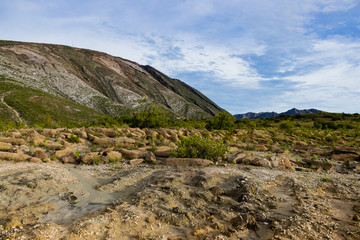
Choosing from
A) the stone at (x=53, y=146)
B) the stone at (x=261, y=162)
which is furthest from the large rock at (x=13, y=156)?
the stone at (x=261, y=162)

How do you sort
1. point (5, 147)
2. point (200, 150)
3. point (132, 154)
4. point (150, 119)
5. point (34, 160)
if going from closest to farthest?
point (34, 160) < point (5, 147) < point (200, 150) < point (132, 154) < point (150, 119)

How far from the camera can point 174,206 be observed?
5.59 m

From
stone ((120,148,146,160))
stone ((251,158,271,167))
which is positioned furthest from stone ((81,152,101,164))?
stone ((251,158,271,167))

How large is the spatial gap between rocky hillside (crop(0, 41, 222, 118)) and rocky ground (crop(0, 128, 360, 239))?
168 ft

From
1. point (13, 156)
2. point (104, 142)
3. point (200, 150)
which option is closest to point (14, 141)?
point (13, 156)

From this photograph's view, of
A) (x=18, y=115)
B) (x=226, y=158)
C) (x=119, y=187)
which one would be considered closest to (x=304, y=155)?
(x=226, y=158)

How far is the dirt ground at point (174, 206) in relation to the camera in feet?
14.5

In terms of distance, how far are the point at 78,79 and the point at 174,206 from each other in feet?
344

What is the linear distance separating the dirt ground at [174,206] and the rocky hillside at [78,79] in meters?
53.1

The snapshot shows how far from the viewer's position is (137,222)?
4.75 meters

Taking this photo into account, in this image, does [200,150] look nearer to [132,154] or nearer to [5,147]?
[132,154]

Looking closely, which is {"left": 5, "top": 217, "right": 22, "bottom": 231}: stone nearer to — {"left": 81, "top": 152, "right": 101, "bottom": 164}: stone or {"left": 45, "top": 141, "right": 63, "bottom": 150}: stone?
{"left": 81, "top": 152, "right": 101, "bottom": 164}: stone

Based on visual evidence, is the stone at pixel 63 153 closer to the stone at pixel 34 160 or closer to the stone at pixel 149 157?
the stone at pixel 34 160

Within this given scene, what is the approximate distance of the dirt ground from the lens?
4.43m
